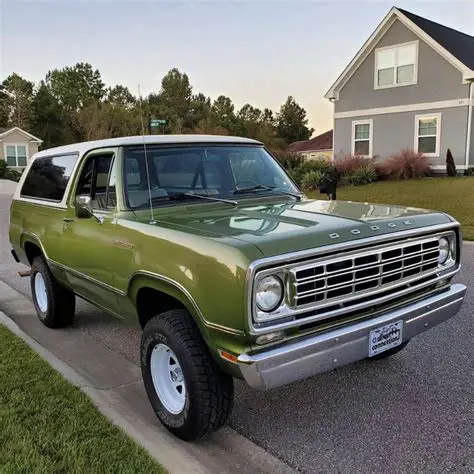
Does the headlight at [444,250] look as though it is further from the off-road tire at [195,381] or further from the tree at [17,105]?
the tree at [17,105]

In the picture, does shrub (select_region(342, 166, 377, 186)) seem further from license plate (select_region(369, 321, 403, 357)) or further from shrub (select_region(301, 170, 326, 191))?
license plate (select_region(369, 321, 403, 357))

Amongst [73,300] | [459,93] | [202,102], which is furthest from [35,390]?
[202,102]

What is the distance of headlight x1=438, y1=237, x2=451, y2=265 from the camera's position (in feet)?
12.3

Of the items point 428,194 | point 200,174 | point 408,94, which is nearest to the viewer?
point 200,174

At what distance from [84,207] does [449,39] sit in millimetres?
23111

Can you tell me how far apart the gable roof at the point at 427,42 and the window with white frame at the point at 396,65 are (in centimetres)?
60

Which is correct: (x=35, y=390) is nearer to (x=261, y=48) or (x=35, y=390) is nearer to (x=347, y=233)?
(x=347, y=233)

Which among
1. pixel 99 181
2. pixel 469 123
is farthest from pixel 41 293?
pixel 469 123

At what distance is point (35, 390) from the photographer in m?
3.83

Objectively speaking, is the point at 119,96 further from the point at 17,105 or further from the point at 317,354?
the point at 317,354

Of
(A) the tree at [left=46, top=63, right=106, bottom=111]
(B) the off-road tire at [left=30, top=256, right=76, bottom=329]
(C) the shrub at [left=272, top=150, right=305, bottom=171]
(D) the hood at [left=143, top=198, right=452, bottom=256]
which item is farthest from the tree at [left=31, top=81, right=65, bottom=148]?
(D) the hood at [left=143, top=198, right=452, bottom=256]

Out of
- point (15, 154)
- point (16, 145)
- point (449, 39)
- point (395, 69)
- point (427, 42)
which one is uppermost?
point (449, 39)

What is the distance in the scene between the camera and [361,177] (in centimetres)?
2139

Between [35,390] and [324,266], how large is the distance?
246 centimetres
